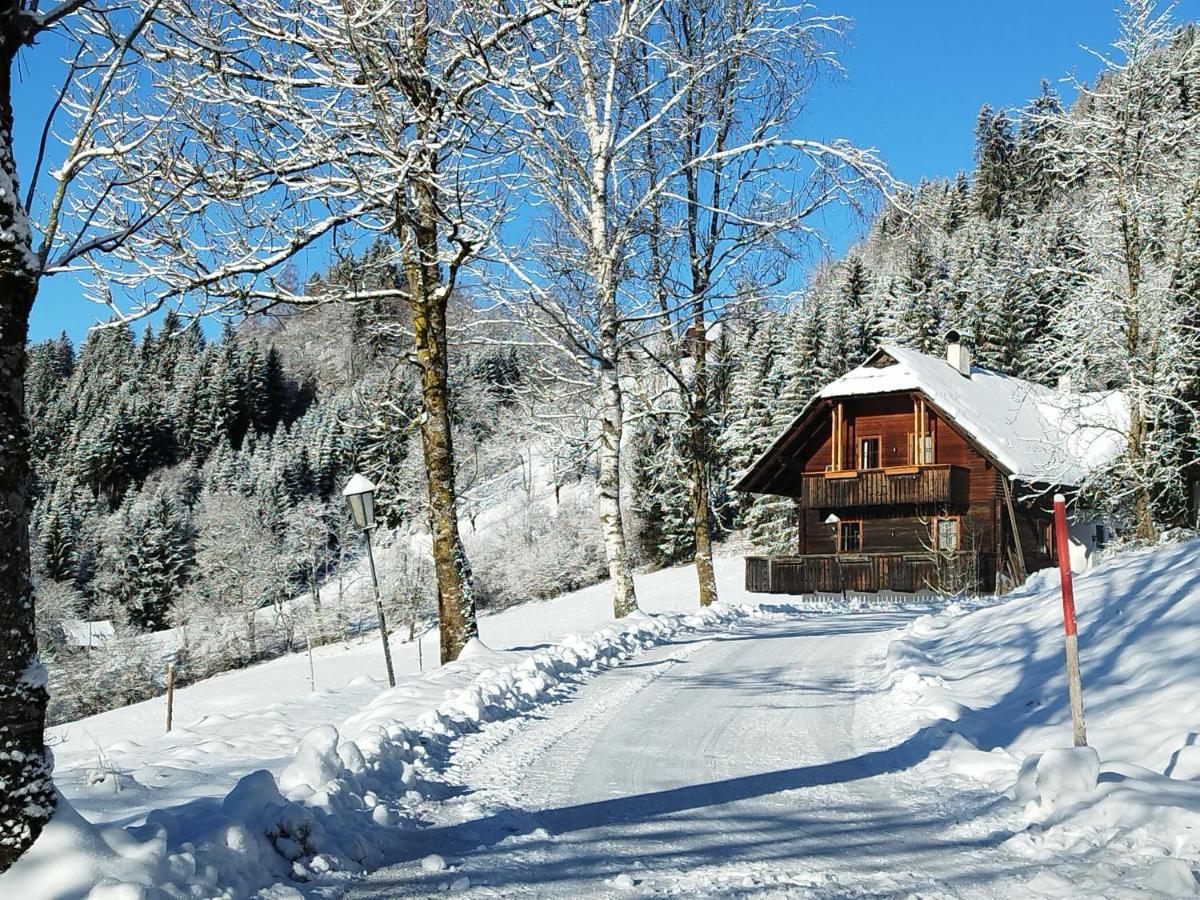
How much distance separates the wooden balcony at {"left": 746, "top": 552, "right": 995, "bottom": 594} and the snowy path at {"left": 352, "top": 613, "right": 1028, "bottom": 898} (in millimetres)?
20213

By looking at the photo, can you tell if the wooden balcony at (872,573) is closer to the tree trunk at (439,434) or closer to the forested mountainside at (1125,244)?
the forested mountainside at (1125,244)

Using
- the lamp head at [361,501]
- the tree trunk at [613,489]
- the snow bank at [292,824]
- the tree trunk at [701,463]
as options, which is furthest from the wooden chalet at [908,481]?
the snow bank at [292,824]

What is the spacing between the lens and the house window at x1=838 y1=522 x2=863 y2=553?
35.2m

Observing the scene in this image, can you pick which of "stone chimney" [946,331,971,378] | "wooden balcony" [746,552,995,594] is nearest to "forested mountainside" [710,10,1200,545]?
"wooden balcony" [746,552,995,594]

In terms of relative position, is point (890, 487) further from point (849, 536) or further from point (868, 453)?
point (849, 536)

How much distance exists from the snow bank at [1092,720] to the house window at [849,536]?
2341 centimetres

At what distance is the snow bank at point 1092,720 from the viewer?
4.11 meters

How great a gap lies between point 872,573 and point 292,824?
27965mm

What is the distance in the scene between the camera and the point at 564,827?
186 inches

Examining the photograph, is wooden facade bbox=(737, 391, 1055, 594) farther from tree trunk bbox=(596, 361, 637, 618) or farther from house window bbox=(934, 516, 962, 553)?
tree trunk bbox=(596, 361, 637, 618)

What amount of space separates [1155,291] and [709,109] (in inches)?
351

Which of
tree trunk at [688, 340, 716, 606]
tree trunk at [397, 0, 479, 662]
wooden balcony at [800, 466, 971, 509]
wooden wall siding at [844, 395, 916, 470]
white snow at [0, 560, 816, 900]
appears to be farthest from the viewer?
wooden wall siding at [844, 395, 916, 470]

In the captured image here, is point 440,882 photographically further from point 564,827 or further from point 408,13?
point 408,13

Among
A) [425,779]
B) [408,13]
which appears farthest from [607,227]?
[425,779]
